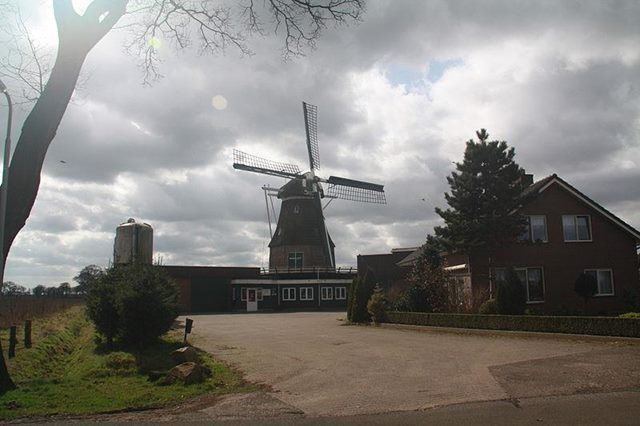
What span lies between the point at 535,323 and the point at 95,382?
14149mm

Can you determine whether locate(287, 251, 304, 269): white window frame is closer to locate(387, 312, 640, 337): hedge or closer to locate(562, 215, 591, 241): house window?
locate(562, 215, 591, 241): house window

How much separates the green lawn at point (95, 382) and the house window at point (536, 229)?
19.0 meters

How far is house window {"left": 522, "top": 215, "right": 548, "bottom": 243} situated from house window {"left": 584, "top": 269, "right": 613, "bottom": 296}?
2.86 meters

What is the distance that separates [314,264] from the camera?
5478 centimetres

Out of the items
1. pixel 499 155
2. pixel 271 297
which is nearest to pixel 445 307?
pixel 499 155

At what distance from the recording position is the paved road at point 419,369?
988cm

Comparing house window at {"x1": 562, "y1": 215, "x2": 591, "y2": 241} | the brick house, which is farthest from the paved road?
house window at {"x1": 562, "y1": 215, "x2": 591, "y2": 241}

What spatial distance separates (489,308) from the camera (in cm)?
2333

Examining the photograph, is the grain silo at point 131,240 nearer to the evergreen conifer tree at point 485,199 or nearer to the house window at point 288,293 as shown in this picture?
the evergreen conifer tree at point 485,199

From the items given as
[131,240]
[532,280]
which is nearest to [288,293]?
[131,240]

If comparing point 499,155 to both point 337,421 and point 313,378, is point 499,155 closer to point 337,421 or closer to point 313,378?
point 313,378

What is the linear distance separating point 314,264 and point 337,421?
1823 inches

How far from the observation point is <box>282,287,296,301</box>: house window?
5319 cm

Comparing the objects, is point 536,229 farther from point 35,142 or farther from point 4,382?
point 4,382
